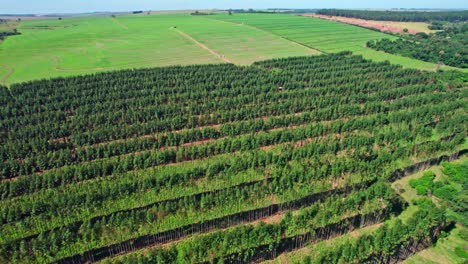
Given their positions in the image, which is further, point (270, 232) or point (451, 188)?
point (451, 188)

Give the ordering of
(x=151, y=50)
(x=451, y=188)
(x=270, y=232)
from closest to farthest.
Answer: (x=270, y=232), (x=451, y=188), (x=151, y=50)

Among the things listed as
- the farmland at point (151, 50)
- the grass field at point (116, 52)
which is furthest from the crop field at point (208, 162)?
the farmland at point (151, 50)

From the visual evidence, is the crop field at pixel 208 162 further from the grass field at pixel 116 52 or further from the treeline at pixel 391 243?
the grass field at pixel 116 52

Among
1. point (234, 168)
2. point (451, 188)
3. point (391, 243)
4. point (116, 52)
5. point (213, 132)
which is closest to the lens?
point (391, 243)

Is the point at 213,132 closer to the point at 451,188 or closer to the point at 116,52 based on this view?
the point at 451,188

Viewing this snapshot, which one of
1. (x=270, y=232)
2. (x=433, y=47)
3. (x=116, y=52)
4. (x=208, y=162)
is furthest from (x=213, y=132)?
(x=433, y=47)

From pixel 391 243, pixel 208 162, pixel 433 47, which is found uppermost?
pixel 433 47
